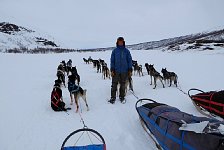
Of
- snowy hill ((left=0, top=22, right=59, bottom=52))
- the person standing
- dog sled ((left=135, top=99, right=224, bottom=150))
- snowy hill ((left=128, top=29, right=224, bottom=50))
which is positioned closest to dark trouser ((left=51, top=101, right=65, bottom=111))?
the person standing

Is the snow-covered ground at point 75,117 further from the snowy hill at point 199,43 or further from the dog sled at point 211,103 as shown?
the snowy hill at point 199,43

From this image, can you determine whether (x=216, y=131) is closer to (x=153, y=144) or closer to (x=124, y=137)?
(x=153, y=144)

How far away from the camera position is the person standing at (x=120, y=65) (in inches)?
241

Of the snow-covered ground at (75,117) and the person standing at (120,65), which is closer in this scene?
the snow-covered ground at (75,117)

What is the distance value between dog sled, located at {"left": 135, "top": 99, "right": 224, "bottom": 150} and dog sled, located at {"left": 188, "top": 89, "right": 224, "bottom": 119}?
1051 millimetres

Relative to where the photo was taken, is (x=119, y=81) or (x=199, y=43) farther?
(x=199, y=43)

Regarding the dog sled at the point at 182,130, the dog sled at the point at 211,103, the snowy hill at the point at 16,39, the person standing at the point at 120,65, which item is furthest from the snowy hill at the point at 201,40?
the dog sled at the point at 182,130

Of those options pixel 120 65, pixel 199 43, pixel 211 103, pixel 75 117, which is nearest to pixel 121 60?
pixel 120 65

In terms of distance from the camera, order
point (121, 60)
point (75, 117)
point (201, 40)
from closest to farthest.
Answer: point (75, 117) < point (121, 60) < point (201, 40)

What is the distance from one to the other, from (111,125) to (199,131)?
2.38 m

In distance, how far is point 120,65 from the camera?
617 cm

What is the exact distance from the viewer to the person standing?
20.1ft

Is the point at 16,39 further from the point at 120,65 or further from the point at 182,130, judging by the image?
the point at 182,130

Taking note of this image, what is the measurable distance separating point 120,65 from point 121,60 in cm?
14
